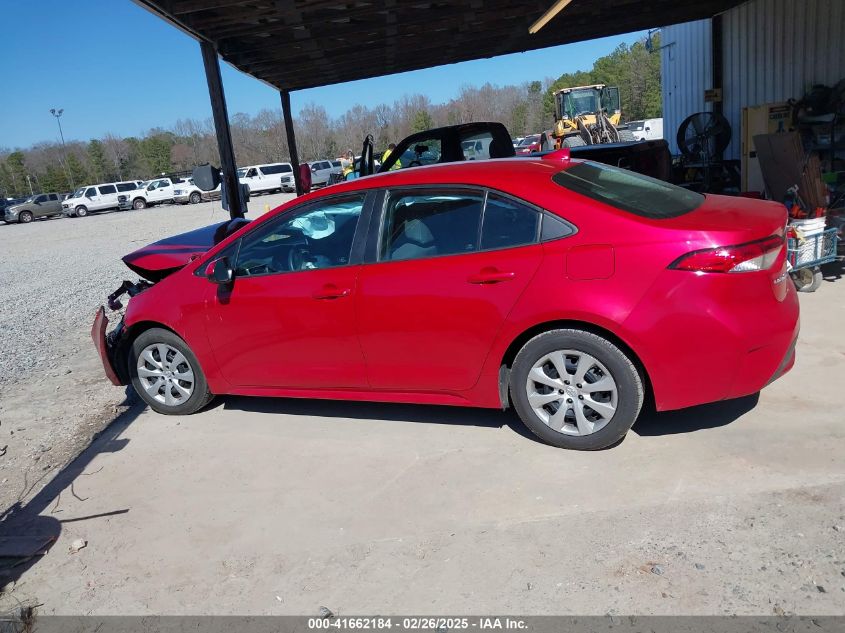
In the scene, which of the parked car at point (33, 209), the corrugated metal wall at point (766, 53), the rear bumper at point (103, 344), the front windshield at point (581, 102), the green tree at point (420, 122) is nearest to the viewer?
the rear bumper at point (103, 344)

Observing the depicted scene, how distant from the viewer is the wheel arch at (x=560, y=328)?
378cm

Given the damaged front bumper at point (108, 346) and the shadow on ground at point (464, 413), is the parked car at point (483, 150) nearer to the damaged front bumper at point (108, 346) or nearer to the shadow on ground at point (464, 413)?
the damaged front bumper at point (108, 346)

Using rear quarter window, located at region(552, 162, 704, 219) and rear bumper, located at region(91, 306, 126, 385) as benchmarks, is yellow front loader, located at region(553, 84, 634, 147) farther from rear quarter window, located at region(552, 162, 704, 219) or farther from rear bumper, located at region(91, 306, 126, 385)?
rear bumper, located at region(91, 306, 126, 385)

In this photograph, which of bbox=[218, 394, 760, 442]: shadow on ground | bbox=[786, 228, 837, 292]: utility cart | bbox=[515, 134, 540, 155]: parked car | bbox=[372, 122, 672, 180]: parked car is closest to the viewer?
bbox=[218, 394, 760, 442]: shadow on ground

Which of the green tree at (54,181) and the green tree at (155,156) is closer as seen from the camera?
the green tree at (54,181)

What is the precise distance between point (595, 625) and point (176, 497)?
2.61 meters

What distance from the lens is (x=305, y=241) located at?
4.75 meters

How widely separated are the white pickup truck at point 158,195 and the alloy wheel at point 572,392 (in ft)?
140

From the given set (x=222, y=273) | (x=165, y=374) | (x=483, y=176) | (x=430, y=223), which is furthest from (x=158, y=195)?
(x=483, y=176)

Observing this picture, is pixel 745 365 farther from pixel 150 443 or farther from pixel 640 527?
pixel 150 443

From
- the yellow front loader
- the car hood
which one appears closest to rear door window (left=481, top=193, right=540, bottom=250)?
the car hood

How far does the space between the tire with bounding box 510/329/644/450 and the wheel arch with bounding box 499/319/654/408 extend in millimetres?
39

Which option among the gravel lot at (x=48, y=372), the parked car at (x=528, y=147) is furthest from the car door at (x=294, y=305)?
the parked car at (x=528, y=147)

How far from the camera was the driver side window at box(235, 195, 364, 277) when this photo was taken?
4.52m
